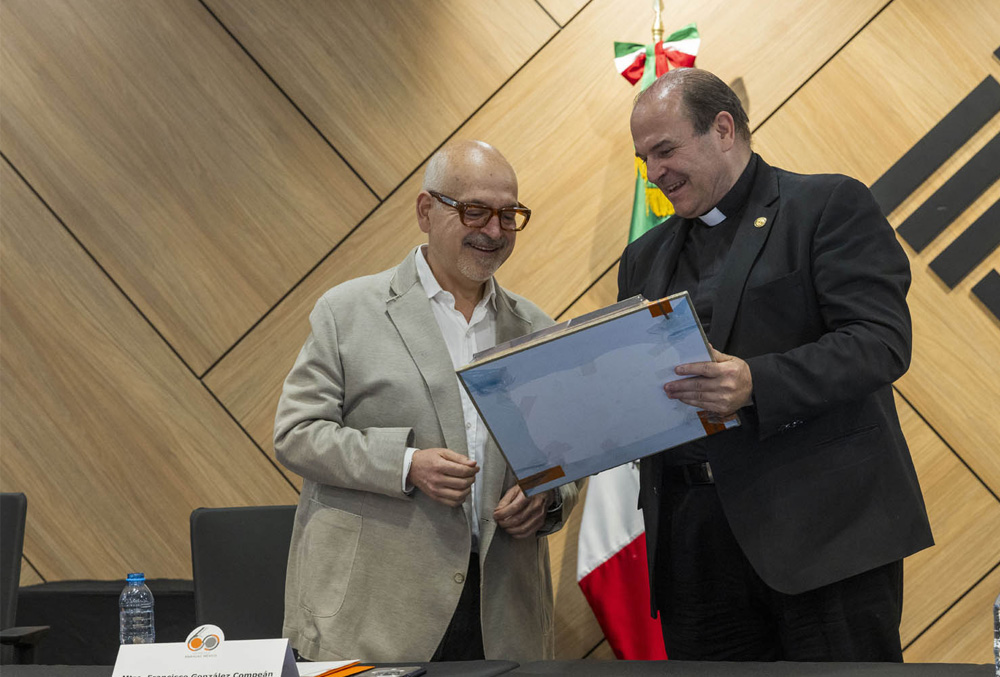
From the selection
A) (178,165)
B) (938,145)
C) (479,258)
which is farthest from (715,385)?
(178,165)

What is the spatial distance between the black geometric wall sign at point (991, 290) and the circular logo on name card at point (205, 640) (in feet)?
9.78

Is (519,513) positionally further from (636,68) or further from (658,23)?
(658,23)

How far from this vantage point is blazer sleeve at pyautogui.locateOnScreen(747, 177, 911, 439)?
1691 mm

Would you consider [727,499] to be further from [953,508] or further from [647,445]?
[953,508]

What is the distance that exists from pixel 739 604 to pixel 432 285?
1000 mm

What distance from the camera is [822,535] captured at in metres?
1.75

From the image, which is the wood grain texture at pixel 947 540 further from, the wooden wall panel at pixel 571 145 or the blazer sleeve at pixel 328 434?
the blazer sleeve at pixel 328 434

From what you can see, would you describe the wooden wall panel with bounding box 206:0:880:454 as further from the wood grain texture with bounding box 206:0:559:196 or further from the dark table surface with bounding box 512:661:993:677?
the dark table surface with bounding box 512:661:993:677

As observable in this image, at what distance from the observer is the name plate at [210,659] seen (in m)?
1.28

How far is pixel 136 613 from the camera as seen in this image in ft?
11.0

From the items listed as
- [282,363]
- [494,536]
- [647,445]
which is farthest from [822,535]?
[282,363]

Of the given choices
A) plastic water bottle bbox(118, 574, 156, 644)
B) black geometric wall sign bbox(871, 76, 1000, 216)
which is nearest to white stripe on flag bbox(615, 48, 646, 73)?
black geometric wall sign bbox(871, 76, 1000, 216)

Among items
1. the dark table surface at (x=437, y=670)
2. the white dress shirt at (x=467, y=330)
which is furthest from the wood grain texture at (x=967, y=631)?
the dark table surface at (x=437, y=670)

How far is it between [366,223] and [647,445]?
7.32 ft
